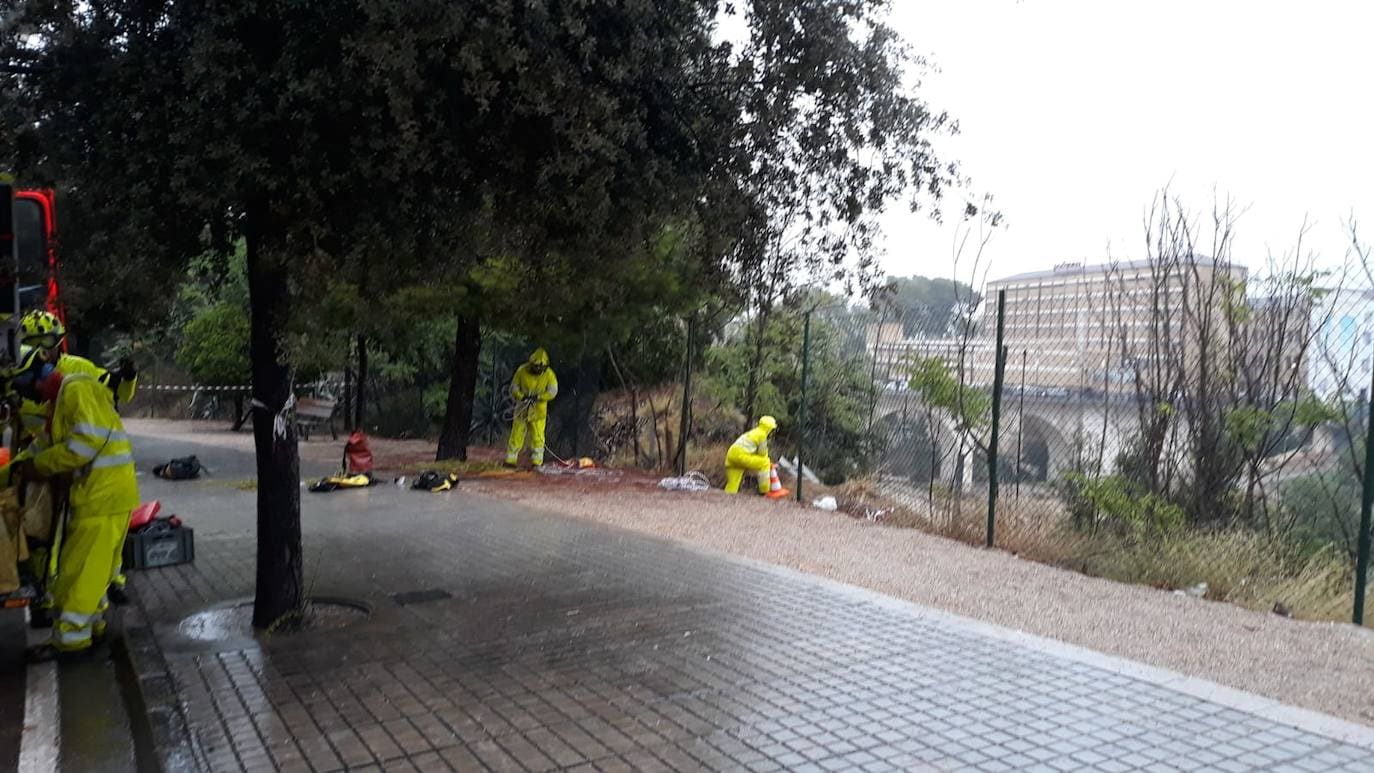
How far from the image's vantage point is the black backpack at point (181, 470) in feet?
46.5

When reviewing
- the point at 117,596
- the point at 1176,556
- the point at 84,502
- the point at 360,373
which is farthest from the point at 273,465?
the point at 360,373

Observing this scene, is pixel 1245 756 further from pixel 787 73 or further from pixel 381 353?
pixel 381 353

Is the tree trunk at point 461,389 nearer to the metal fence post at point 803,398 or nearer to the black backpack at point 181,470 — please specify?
the black backpack at point 181,470

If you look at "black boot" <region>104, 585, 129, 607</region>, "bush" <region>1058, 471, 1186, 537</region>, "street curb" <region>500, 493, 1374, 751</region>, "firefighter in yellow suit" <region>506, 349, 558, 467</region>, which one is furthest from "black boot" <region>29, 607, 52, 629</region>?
"firefighter in yellow suit" <region>506, 349, 558, 467</region>

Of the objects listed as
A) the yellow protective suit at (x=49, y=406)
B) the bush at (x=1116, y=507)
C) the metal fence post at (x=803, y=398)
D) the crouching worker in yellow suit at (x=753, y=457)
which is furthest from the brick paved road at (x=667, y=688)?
the crouching worker in yellow suit at (x=753, y=457)

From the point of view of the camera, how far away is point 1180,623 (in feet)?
22.6

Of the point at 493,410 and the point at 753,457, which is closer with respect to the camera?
the point at 753,457

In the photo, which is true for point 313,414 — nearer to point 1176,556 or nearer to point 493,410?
point 493,410

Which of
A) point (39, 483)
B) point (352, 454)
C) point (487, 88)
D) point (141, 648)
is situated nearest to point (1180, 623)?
point (487, 88)

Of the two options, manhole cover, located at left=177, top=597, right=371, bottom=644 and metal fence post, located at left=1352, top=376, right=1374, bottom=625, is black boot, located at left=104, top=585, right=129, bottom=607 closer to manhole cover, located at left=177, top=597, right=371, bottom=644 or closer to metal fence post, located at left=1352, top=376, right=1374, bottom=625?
manhole cover, located at left=177, top=597, right=371, bottom=644

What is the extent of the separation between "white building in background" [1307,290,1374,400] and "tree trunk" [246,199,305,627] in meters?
7.51

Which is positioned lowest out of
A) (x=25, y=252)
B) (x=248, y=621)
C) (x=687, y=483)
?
(x=248, y=621)

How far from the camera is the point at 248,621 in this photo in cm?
667

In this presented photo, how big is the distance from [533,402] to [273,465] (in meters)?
8.59
